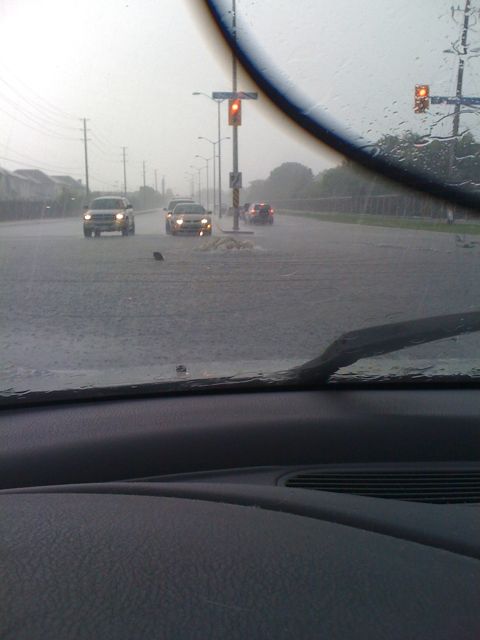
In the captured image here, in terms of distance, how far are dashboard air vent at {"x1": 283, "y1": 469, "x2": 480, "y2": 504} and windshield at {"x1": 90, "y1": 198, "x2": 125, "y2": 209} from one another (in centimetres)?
2991

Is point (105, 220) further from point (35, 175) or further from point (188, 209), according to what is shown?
point (35, 175)

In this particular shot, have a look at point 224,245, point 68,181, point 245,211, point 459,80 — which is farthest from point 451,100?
point 68,181

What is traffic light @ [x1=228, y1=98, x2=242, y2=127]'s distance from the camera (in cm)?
2150

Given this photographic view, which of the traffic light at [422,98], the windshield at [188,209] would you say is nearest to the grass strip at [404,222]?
the windshield at [188,209]

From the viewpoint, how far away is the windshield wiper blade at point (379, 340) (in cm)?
461

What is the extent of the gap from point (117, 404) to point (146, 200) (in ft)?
346

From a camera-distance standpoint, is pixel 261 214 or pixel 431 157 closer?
pixel 431 157

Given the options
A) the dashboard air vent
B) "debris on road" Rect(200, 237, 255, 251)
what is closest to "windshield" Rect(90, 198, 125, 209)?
"debris on road" Rect(200, 237, 255, 251)

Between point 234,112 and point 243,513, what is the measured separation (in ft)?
66.3

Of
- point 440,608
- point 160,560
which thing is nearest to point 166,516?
point 160,560

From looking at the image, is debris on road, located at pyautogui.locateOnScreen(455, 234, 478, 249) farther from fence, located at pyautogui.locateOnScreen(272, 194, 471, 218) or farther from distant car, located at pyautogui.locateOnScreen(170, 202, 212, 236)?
distant car, located at pyautogui.locateOnScreen(170, 202, 212, 236)

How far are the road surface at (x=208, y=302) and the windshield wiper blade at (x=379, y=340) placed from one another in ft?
3.71

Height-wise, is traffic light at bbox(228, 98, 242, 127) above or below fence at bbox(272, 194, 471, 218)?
above

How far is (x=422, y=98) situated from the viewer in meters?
9.26
